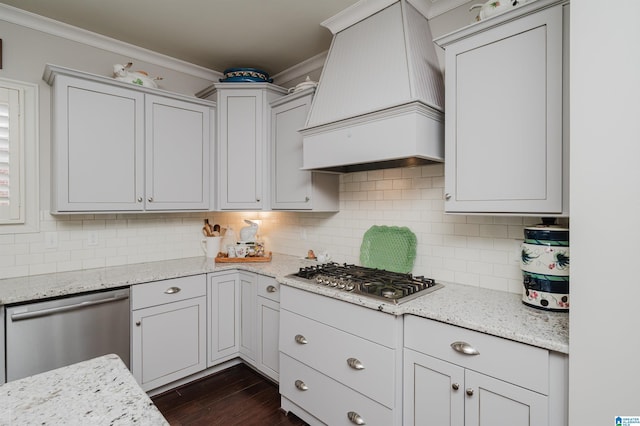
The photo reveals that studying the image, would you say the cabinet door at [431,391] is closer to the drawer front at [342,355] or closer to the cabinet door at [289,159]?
the drawer front at [342,355]

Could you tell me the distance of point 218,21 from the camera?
2.39 m

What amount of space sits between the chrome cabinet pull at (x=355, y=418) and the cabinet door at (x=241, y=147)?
1742 millimetres

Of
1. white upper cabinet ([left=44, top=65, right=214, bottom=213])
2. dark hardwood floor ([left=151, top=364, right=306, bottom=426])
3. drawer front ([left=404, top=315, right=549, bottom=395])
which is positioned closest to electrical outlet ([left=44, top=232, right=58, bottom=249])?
white upper cabinet ([left=44, top=65, right=214, bottom=213])

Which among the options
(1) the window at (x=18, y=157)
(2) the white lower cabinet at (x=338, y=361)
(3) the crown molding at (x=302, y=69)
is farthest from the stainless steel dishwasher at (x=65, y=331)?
(3) the crown molding at (x=302, y=69)

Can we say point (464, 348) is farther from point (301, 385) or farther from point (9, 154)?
point (9, 154)

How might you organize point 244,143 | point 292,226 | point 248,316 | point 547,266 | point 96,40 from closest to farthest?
point 547,266, point 96,40, point 248,316, point 244,143, point 292,226

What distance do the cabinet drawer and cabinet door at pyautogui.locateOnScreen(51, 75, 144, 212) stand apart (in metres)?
0.63

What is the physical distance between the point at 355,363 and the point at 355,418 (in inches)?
11.8

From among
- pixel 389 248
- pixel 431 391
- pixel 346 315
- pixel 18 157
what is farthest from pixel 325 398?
pixel 18 157

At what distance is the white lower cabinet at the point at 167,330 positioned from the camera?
7.58ft

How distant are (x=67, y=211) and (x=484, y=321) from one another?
8.57 feet

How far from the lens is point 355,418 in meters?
1.80

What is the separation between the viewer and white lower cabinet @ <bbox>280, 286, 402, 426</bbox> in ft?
5.44

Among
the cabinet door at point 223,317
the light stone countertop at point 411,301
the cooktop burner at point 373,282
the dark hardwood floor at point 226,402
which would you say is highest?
the cooktop burner at point 373,282
